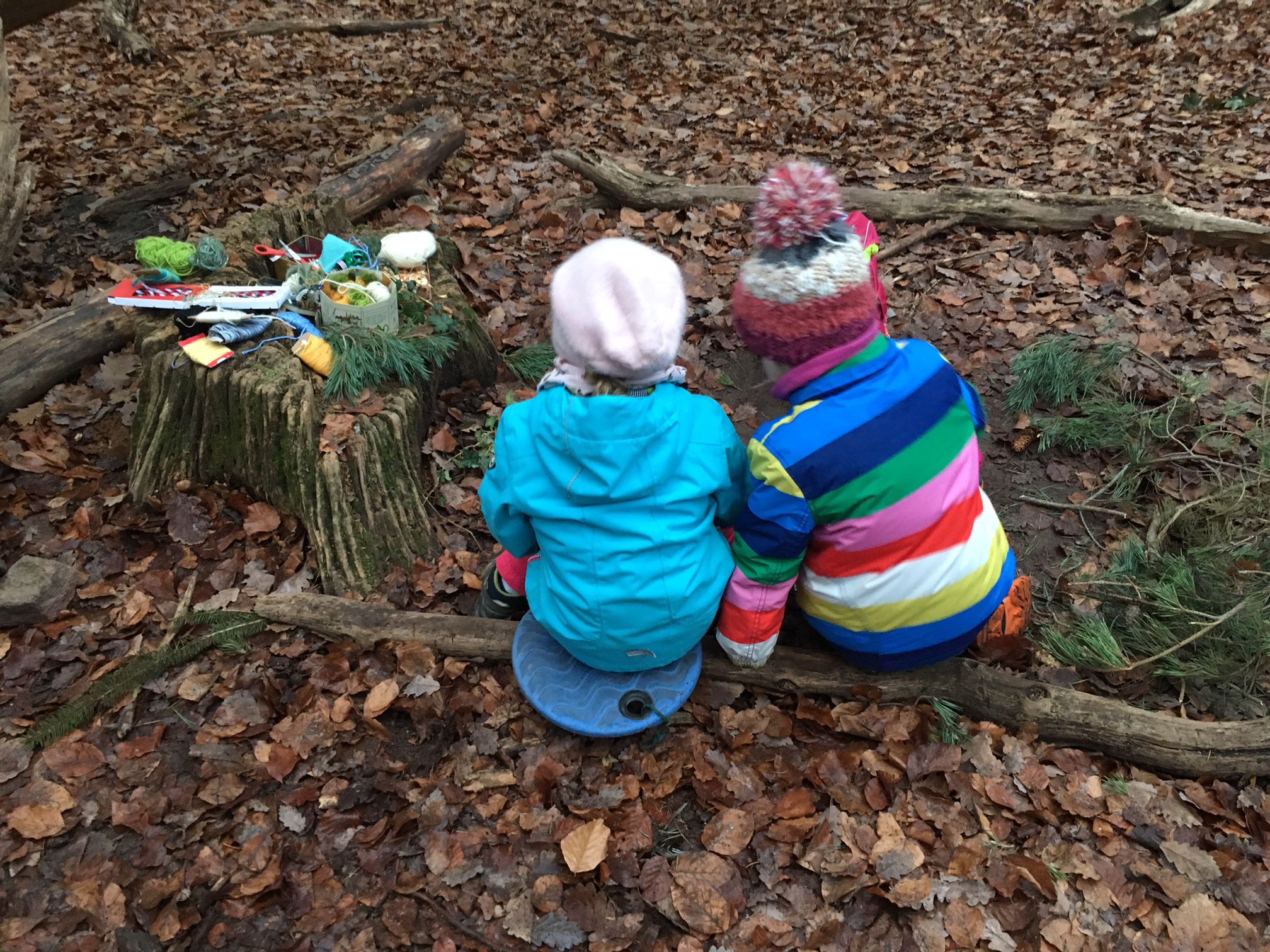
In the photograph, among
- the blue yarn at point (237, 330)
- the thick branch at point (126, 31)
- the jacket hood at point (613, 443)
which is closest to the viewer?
the jacket hood at point (613, 443)

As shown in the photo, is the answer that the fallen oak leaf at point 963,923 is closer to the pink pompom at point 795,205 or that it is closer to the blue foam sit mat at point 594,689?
the blue foam sit mat at point 594,689

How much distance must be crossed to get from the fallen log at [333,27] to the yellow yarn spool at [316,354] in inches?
348

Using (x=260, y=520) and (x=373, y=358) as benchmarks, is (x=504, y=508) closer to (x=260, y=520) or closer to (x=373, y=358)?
(x=373, y=358)

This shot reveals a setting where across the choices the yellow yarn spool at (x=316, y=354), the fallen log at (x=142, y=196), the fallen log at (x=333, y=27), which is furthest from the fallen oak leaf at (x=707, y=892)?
the fallen log at (x=333, y=27)

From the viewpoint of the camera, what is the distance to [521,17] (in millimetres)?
10656

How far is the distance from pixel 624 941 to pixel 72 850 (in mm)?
1841

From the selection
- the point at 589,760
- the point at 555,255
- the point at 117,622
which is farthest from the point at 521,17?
the point at 589,760

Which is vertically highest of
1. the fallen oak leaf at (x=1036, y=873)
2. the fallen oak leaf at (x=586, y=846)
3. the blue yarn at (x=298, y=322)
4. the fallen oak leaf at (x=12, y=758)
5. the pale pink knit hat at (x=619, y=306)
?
the pale pink knit hat at (x=619, y=306)

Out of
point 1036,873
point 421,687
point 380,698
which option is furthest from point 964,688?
point 380,698

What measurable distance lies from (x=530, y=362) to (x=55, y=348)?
8.60ft

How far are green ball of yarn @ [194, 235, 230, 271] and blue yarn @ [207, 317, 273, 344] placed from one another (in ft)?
1.61

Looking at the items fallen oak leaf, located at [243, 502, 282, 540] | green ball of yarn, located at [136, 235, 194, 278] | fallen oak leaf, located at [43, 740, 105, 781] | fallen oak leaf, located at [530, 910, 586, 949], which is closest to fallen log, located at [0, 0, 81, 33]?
green ball of yarn, located at [136, 235, 194, 278]

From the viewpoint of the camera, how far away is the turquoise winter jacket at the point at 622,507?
93.4 inches

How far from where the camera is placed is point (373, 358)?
369 cm
